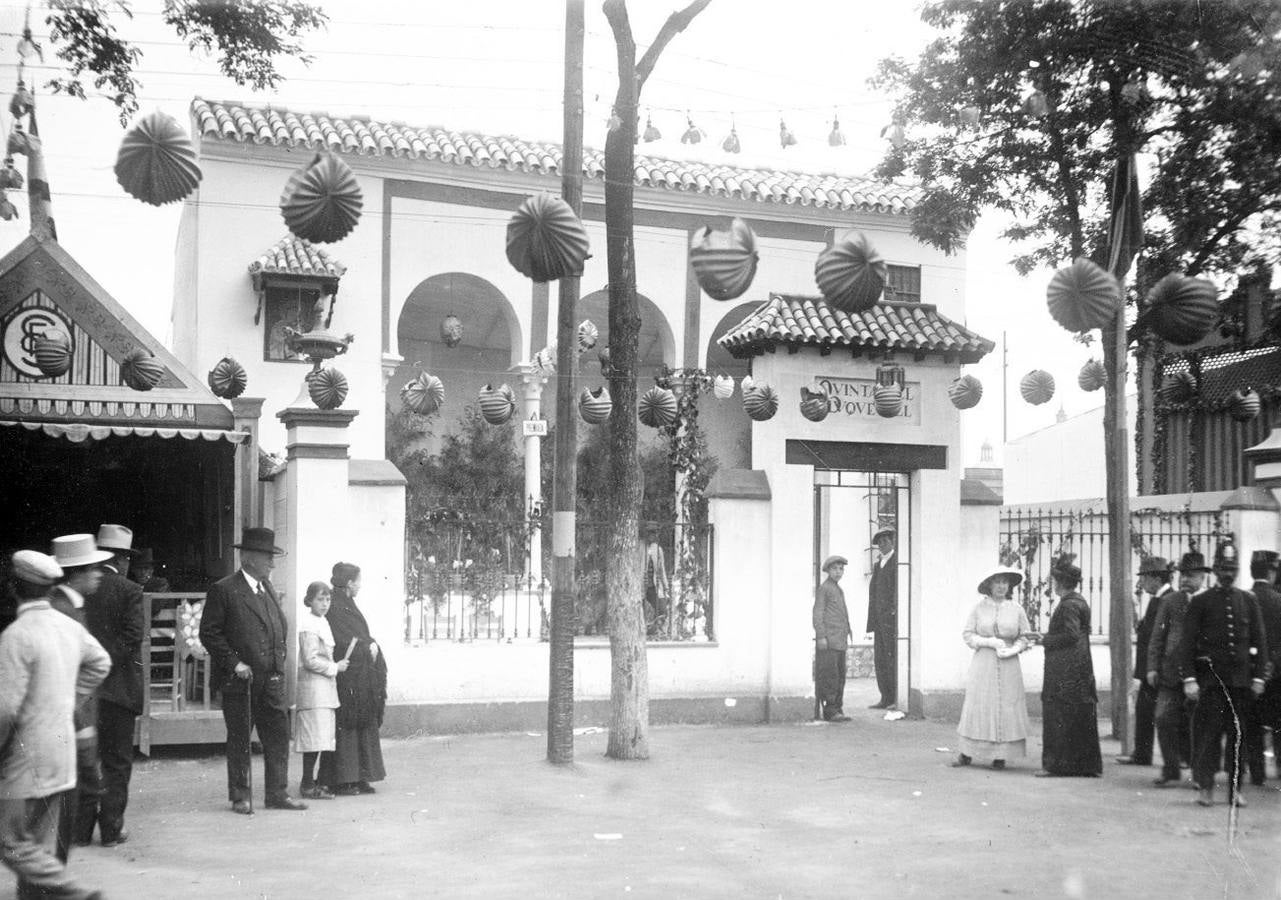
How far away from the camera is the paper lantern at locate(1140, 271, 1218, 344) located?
10.3 metres

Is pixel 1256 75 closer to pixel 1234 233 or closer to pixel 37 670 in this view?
pixel 1234 233

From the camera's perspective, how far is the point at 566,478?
36.6ft

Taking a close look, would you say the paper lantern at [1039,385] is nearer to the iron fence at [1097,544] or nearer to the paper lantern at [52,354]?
the iron fence at [1097,544]

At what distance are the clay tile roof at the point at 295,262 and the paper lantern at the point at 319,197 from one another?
9607 mm

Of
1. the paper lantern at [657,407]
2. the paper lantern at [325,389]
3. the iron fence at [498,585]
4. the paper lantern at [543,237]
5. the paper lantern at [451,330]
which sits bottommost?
the iron fence at [498,585]

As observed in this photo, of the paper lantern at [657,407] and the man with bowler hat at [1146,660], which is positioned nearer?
the man with bowler hat at [1146,660]

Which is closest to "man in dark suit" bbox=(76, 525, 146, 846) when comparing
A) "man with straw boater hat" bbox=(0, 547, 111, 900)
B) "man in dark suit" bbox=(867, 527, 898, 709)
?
"man with straw boater hat" bbox=(0, 547, 111, 900)

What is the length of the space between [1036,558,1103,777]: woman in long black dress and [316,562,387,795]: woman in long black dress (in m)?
5.28

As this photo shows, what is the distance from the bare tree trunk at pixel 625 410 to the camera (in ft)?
36.5

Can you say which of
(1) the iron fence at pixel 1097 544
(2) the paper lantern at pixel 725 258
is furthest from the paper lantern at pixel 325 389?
(1) the iron fence at pixel 1097 544

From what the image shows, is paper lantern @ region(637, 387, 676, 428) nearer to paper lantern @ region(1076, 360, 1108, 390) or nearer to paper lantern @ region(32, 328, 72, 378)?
paper lantern @ region(1076, 360, 1108, 390)

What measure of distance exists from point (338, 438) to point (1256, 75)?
922 centimetres

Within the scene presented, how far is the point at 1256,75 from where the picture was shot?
503 inches

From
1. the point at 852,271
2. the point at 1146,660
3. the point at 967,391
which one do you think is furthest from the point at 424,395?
the point at 1146,660
